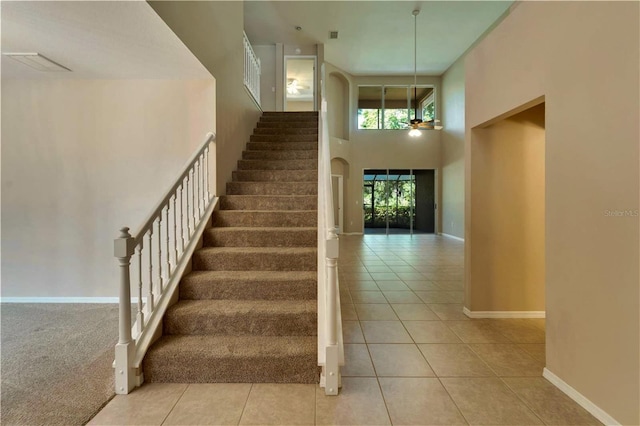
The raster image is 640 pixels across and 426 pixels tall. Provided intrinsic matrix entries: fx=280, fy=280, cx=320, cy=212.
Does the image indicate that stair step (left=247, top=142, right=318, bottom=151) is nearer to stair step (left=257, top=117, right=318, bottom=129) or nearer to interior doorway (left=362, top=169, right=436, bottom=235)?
stair step (left=257, top=117, right=318, bottom=129)

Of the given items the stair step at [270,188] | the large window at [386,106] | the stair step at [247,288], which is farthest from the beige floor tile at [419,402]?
the large window at [386,106]

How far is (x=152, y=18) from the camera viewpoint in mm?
2109

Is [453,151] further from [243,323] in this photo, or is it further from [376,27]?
[243,323]

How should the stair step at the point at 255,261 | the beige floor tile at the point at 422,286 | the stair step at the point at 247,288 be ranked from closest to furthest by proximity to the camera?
the stair step at the point at 247,288
the stair step at the point at 255,261
the beige floor tile at the point at 422,286

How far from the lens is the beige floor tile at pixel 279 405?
1.63m

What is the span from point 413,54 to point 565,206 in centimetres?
819

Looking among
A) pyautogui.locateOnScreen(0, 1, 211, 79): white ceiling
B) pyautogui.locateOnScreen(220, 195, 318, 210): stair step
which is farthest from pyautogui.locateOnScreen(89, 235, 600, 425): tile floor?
pyautogui.locateOnScreen(0, 1, 211, 79): white ceiling

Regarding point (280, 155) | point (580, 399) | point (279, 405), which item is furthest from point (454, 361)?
point (280, 155)

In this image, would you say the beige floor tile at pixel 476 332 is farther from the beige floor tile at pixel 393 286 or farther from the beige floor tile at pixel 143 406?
the beige floor tile at pixel 143 406

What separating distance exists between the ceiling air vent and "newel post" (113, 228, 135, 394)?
7.29ft

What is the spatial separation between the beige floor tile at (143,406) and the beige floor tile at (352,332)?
4.52 ft

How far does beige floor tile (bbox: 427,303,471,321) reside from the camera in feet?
9.98

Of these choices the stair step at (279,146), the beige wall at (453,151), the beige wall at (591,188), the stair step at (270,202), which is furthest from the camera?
the beige wall at (453,151)

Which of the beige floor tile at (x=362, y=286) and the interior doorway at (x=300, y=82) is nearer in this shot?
the beige floor tile at (x=362, y=286)
